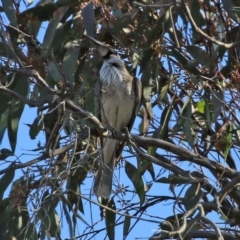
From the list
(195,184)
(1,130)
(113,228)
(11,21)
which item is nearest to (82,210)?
(113,228)

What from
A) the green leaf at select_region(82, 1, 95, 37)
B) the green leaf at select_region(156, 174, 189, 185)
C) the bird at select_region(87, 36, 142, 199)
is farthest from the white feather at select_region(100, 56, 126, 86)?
the green leaf at select_region(82, 1, 95, 37)

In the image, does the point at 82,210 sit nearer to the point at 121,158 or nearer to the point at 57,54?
the point at 121,158

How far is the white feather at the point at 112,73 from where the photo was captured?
4258mm

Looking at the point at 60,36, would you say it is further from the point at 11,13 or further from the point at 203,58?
the point at 203,58

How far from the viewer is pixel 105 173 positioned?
3805 mm

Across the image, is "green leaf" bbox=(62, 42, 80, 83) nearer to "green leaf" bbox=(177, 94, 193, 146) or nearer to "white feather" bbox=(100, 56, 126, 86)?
"white feather" bbox=(100, 56, 126, 86)

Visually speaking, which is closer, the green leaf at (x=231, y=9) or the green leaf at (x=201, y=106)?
the green leaf at (x=231, y=9)

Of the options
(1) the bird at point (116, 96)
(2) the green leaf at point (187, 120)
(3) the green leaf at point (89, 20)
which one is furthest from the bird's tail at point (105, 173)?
(3) the green leaf at point (89, 20)

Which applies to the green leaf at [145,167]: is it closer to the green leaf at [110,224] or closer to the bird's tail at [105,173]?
the bird's tail at [105,173]

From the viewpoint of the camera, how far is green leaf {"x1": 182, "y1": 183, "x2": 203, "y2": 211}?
345cm

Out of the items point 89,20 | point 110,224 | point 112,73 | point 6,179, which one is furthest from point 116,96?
point 89,20

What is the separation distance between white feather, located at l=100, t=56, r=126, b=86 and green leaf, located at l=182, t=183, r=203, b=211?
0.92 m

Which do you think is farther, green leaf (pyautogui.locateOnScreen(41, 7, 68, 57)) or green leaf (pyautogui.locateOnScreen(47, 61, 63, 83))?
green leaf (pyautogui.locateOnScreen(41, 7, 68, 57))

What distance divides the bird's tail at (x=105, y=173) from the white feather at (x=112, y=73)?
1.01ft
